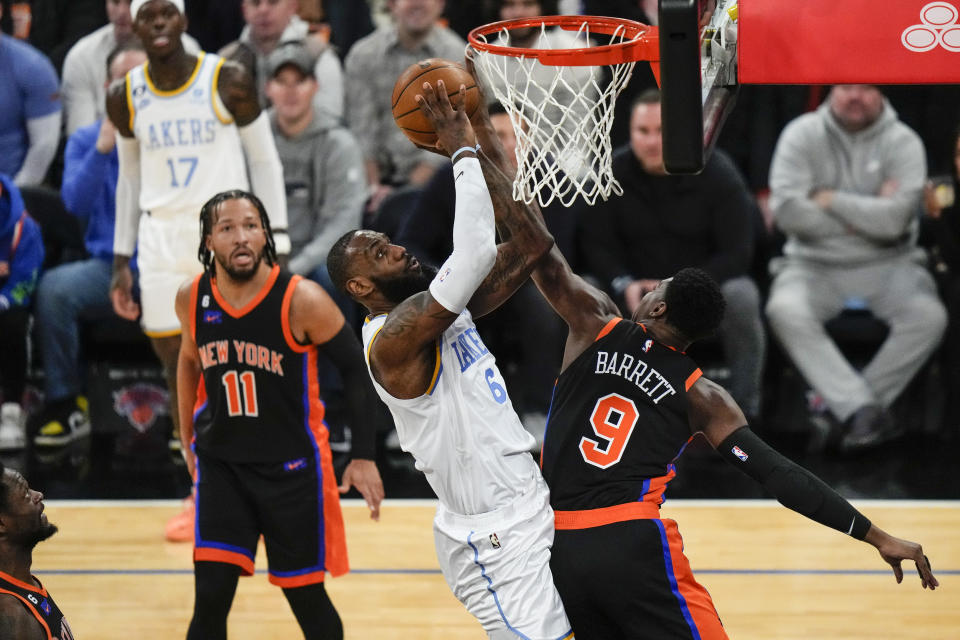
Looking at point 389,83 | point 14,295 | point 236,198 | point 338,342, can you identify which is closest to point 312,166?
point 389,83

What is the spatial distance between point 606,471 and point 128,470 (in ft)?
13.0

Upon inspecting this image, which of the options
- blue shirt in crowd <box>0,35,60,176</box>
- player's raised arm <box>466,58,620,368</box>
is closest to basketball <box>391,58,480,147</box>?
player's raised arm <box>466,58,620,368</box>

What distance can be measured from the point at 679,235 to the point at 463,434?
378 cm

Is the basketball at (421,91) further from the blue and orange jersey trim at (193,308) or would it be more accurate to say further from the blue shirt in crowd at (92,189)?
the blue shirt in crowd at (92,189)

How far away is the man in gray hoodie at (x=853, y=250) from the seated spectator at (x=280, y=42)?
2.59 meters

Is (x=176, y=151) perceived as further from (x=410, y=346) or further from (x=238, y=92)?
(x=410, y=346)

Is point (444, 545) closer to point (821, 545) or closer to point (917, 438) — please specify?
point (821, 545)

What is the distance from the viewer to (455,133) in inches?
132

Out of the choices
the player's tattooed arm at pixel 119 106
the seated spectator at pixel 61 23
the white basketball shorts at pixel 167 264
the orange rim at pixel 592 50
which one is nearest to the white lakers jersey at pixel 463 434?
the orange rim at pixel 592 50

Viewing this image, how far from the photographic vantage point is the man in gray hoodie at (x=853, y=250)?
23.0 ft

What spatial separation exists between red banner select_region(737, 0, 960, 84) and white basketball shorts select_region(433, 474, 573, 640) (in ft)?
4.27

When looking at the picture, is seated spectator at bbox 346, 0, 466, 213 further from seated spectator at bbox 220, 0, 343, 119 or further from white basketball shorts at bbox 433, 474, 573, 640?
white basketball shorts at bbox 433, 474, 573, 640

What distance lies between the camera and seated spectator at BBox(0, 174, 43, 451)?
22.8 feet

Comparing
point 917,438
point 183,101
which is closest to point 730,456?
point 183,101
